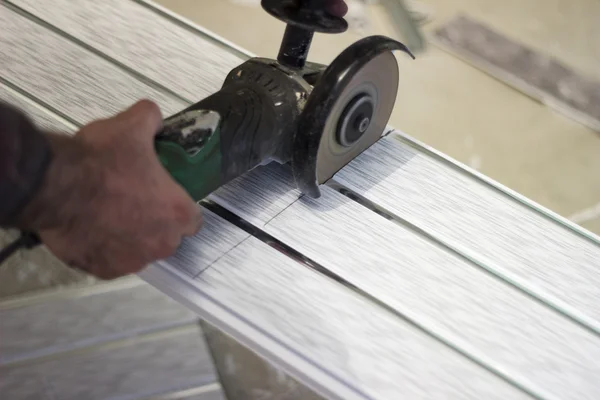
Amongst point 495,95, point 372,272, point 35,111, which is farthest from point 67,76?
point 495,95

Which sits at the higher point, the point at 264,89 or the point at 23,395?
the point at 264,89

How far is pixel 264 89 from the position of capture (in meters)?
0.59

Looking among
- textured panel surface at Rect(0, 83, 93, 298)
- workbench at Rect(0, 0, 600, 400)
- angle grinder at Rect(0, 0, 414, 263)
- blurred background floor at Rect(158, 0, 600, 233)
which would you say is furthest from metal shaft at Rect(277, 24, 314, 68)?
blurred background floor at Rect(158, 0, 600, 233)

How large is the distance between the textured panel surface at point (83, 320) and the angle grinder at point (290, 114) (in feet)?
0.70

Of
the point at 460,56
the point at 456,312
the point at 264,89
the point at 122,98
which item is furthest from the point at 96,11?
the point at 460,56

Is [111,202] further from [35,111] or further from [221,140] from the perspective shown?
[35,111]

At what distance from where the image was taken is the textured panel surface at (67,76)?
2.41 feet

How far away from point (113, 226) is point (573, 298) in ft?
1.69

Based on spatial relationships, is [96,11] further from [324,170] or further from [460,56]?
[460,56]

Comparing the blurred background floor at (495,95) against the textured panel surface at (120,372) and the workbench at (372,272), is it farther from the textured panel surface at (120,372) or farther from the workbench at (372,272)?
the textured panel surface at (120,372)

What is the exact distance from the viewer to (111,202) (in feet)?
1.35

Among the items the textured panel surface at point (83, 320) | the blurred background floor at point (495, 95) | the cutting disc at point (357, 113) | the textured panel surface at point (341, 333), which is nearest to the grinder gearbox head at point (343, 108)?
the cutting disc at point (357, 113)

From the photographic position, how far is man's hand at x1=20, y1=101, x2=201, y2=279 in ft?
1.25

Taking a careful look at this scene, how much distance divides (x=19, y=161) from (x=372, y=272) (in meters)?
0.39
